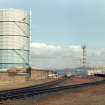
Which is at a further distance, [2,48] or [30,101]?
[2,48]

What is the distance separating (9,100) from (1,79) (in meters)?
50.4

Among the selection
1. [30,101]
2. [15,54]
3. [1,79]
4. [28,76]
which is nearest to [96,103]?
[30,101]

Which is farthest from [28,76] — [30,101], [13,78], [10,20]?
[30,101]

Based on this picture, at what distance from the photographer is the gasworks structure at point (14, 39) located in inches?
3415

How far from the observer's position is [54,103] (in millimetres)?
24344

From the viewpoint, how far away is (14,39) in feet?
287

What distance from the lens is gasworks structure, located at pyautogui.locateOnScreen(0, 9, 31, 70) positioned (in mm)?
86750

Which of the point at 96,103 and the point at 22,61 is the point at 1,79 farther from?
the point at 96,103

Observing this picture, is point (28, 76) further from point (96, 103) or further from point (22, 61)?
point (96, 103)

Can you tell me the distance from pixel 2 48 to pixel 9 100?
63232 millimetres

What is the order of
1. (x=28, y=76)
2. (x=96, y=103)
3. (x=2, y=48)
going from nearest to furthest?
1. (x=96, y=103)
2. (x=28, y=76)
3. (x=2, y=48)

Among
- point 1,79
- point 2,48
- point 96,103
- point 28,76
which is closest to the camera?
point 96,103

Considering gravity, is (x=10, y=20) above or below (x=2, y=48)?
above

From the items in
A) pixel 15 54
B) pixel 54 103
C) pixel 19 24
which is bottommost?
pixel 54 103
